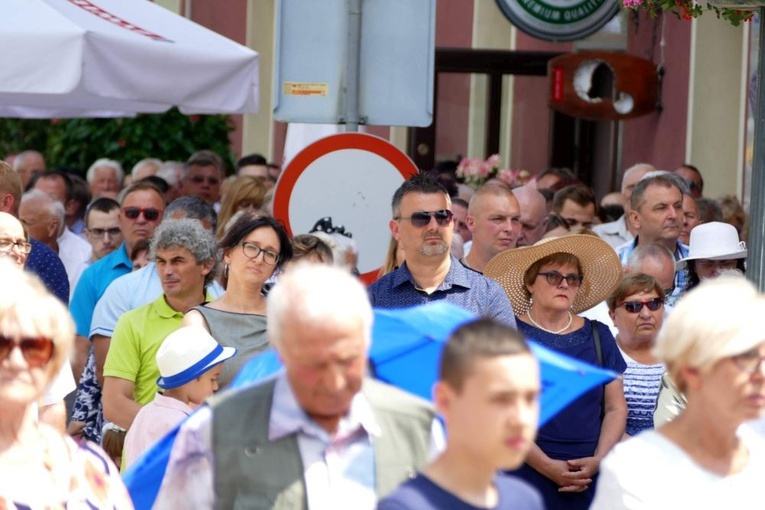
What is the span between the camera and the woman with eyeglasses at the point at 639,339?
23.3ft

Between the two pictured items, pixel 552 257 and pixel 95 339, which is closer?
pixel 552 257

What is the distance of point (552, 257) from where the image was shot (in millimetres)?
7168

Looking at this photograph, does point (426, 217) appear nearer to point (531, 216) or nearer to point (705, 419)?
point (705, 419)

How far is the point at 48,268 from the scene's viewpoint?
7.68 metres

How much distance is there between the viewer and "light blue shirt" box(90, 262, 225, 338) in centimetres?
784

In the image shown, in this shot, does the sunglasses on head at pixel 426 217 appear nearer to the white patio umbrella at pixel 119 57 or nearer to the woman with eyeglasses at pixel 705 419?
the white patio umbrella at pixel 119 57

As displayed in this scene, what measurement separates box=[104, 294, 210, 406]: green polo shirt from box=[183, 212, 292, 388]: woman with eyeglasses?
1.43 feet

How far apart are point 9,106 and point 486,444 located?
969cm

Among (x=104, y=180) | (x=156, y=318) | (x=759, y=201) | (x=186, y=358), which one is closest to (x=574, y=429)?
(x=759, y=201)

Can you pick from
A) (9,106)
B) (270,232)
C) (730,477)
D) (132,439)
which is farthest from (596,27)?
(730,477)

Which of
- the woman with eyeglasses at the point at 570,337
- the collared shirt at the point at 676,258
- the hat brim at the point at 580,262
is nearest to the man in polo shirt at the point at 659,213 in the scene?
the collared shirt at the point at 676,258

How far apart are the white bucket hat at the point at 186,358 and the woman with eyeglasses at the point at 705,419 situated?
2400 millimetres

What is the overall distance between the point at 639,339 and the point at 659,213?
177 centimetres

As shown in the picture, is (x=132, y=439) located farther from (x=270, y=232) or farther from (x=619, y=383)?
(x=619, y=383)
